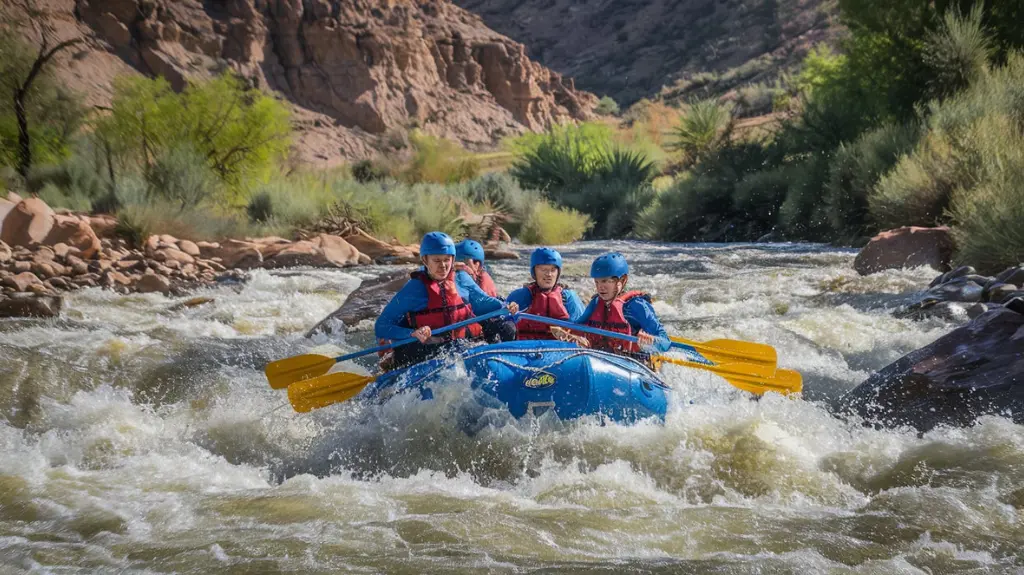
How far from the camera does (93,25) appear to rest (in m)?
32.6

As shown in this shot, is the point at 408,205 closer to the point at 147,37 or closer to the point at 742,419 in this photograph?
the point at 742,419

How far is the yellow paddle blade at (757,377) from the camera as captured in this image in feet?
17.1

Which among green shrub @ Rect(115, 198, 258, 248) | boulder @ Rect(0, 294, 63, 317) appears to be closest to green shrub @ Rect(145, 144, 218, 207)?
green shrub @ Rect(115, 198, 258, 248)

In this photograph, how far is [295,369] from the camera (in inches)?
217

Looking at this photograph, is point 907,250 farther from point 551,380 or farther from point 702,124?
point 702,124

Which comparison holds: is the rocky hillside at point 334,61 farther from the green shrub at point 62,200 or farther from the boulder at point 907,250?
the boulder at point 907,250

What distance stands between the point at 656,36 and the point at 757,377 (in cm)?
Answer: 6113

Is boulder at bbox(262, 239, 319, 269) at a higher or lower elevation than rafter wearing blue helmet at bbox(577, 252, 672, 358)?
higher

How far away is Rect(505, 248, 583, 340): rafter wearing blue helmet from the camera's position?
5.66 metres

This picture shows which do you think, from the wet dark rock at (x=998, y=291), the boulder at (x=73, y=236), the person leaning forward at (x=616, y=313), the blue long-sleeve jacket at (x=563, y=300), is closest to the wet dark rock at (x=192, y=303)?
the boulder at (x=73, y=236)

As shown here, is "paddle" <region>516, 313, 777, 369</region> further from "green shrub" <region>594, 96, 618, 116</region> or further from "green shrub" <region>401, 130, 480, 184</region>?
"green shrub" <region>594, 96, 618, 116</region>

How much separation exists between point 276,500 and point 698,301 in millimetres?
6314

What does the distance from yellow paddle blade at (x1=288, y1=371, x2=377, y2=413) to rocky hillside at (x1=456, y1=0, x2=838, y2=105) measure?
43.0 m

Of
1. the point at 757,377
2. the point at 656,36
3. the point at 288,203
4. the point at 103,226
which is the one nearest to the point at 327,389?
the point at 757,377
